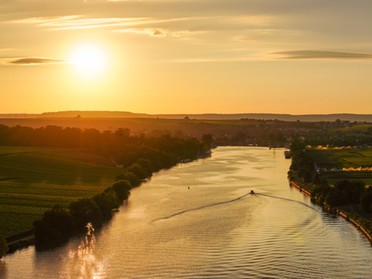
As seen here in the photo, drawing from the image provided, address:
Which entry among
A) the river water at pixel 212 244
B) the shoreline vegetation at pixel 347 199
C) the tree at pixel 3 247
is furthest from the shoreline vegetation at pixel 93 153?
the shoreline vegetation at pixel 347 199

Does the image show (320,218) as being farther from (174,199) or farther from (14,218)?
(14,218)

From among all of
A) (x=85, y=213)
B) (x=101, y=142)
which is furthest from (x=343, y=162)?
(x=85, y=213)

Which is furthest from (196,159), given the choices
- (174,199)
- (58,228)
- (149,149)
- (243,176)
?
(58,228)

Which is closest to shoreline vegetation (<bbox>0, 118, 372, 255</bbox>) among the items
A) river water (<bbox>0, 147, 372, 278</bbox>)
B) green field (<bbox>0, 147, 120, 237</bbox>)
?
green field (<bbox>0, 147, 120, 237</bbox>)

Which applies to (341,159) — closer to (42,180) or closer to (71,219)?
(42,180)

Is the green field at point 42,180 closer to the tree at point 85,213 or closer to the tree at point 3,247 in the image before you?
the tree at point 85,213
